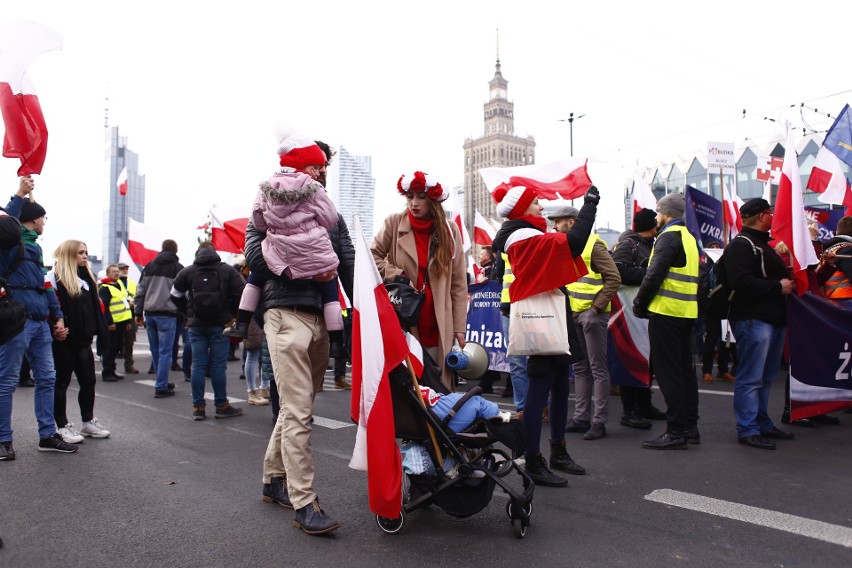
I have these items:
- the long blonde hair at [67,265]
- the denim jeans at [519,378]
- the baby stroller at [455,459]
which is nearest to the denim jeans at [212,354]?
the long blonde hair at [67,265]

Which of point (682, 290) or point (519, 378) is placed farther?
point (519, 378)

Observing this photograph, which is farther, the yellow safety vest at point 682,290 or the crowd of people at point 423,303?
the yellow safety vest at point 682,290

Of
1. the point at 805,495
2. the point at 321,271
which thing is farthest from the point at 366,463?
the point at 805,495

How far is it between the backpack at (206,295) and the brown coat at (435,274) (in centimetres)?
336

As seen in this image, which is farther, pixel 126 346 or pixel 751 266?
pixel 126 346

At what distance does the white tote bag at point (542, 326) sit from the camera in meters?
4.07

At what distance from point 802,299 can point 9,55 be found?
650 cm

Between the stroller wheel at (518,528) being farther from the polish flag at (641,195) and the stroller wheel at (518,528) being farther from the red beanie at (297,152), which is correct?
the polish flag at (641,195)

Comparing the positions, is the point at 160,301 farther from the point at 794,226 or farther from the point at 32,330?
the point at 794,226

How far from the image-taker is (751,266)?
17.3 feet

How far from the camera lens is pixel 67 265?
19.4ft

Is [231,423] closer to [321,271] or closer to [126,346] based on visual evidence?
[321,271]

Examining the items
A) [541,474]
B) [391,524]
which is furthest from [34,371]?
[541,474]

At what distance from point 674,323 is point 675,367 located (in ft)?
1.17
